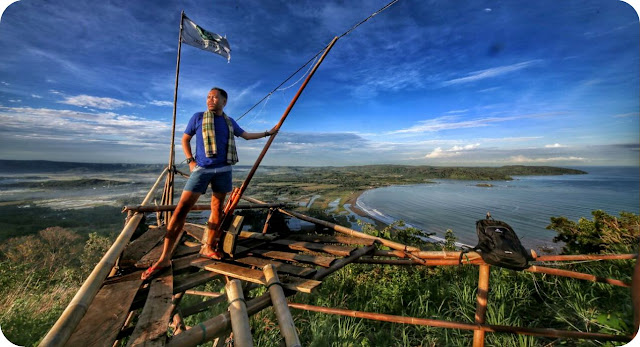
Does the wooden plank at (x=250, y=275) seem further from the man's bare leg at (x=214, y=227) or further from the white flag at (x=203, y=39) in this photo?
the white flag at (x=203, y=39)

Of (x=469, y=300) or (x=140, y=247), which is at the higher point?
(x=140, y=247)

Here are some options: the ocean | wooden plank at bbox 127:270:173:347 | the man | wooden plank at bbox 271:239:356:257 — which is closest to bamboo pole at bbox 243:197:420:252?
wooden plank at bbox 271:239:356:257

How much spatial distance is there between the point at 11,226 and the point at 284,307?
3300 centimetres

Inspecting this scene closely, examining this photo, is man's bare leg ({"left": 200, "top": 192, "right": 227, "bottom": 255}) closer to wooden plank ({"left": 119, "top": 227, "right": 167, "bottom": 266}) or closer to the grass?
wooden plank ({"left": 119, "top": 227, "right": 167, "bottom": 266})

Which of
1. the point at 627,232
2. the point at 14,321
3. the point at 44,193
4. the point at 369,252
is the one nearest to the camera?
the point at 369,252

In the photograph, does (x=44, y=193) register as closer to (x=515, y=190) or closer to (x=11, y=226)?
(x=11, y=226)

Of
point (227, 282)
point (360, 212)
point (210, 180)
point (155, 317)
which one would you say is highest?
point (210, 180)

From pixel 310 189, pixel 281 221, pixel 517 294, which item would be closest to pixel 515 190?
pixel 310 189

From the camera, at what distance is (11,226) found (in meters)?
21.5

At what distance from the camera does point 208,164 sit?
2.97 m

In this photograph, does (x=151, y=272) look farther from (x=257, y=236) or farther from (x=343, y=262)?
(x=343, y=262)

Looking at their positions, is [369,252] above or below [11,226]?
above

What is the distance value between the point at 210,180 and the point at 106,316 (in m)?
1.55

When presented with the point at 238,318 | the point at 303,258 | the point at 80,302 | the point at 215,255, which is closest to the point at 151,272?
the point at 215,255
